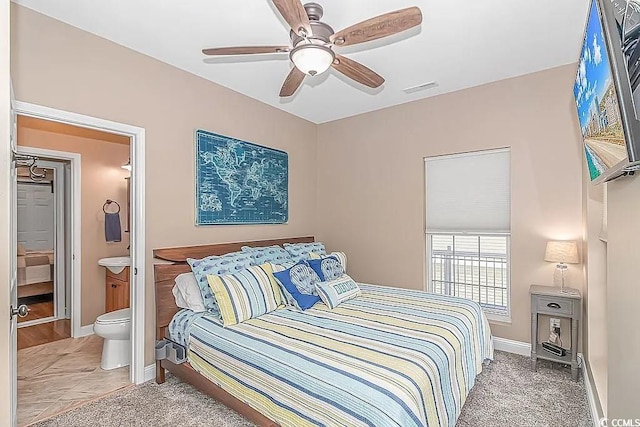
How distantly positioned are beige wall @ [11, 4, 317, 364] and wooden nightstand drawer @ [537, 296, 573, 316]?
9.39 ft

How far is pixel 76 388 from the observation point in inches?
110

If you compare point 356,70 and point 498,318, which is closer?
point 356,70

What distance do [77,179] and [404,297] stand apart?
4121 mm

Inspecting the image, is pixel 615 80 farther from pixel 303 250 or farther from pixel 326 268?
pixel 303 250

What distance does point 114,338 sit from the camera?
3.13 m

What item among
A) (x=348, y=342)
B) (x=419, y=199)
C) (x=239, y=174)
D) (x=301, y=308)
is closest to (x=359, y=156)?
(x=419, y=199)

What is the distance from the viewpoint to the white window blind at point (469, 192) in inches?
139

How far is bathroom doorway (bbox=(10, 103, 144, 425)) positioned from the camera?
105 inches

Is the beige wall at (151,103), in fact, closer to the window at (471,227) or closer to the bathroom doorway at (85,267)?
the bathroom doorway at (85,267)

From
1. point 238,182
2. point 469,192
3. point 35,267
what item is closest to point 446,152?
point 469,192

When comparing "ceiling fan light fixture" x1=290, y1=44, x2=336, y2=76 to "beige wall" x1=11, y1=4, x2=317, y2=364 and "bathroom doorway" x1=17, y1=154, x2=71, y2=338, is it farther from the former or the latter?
"bathroom doorway" x1=17, y1=154, x2=71, y2=338

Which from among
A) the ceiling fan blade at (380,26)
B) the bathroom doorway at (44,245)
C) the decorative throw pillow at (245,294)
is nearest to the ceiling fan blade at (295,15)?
the ceiling fan blade at (380,26)

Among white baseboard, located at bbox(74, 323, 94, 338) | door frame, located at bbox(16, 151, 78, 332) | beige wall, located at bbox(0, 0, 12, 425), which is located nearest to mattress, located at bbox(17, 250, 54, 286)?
door frame, located at bbox(16, 151, 78, 332)

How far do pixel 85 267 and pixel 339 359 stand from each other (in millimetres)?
3877
